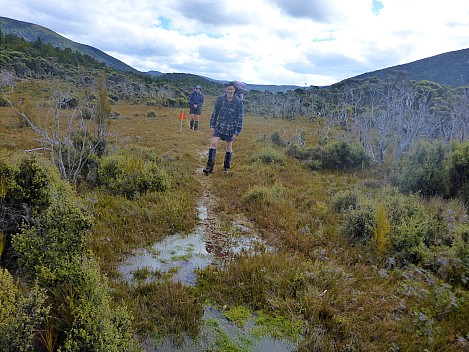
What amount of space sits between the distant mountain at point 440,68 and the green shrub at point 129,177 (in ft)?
173

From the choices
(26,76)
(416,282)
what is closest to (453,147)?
(416,282)

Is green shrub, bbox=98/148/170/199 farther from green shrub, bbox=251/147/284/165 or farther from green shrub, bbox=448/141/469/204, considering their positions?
green shrub, bbox=448/141/469/204

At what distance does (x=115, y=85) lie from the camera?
3900 centimetres

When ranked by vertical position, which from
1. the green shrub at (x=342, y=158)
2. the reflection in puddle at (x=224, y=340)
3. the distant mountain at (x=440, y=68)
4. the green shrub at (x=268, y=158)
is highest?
the distant mountain at (x=440, y=68)

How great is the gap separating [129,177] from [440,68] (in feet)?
211

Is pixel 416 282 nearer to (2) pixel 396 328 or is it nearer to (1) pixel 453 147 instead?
(2) pixel 396 328

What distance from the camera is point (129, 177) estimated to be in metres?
6.25

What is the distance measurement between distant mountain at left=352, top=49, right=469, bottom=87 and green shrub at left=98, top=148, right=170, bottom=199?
52.6 metres

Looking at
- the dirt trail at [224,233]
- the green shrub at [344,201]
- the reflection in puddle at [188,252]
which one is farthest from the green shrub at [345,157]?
the reflection in puddle at [188,252]

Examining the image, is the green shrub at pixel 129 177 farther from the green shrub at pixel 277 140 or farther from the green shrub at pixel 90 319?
the green shrub at pixel 277 140

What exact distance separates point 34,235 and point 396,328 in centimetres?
330

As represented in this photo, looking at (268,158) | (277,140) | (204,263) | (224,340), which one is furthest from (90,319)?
(277,140)

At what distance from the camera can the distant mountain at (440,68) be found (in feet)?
161

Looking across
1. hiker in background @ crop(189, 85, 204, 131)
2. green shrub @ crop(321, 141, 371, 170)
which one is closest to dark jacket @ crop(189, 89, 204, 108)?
hiker in background @ crop(189, 85, 204, 131)
